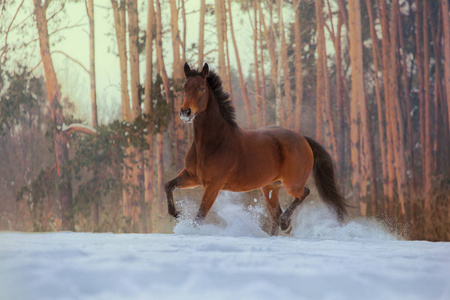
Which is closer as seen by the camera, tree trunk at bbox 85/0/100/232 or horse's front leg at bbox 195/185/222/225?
horse's front leg at bbox 195/185/222/225

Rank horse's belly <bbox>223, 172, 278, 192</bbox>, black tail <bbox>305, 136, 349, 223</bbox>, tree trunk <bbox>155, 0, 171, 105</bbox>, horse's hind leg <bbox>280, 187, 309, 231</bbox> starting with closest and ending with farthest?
horse's belly <bbox>223, 172, 278, 192</bbox> < horse's hind leg <bbox>280, 187, 309, 231</bbox> < black tail <bbox>305, 136, 349, 223</bbox> < tree trunk <bbox>155, 0, 171, 105</bbox>

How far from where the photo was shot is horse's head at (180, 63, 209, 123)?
2.56 metres

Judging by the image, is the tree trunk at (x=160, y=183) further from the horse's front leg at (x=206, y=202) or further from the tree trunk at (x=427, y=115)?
the tree trunk at (x=427, y=115)

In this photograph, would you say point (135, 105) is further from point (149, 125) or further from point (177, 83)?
point (177, 83)

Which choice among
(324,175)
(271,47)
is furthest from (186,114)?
(271,47)

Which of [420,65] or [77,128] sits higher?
[420,65]

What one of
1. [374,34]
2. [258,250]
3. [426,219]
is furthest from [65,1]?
[258,250]

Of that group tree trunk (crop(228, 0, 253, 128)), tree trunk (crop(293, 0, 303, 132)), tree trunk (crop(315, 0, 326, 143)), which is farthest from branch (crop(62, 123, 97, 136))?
tree trunk (crop(315, 0, 326, 143))

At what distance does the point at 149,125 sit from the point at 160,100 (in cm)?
25

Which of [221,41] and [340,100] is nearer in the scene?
[221,41]

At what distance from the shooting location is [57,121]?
4.81m

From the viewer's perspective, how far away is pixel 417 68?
195 inches

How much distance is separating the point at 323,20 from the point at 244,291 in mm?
4196

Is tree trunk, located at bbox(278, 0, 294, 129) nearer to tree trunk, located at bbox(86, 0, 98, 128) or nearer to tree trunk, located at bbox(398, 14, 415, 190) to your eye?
tree trunk, located at bbox(398, 14, 415, 190)
